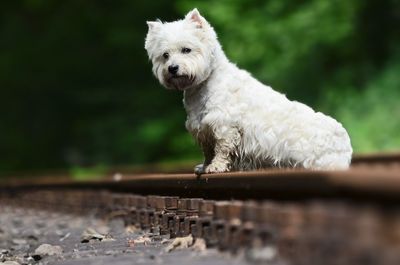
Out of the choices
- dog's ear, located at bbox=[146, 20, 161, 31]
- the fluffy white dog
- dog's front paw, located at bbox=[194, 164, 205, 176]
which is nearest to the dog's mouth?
the fluffy white dog

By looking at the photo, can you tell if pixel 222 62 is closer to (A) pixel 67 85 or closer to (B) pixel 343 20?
(B) pixel 343 20

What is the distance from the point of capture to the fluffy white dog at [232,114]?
244 inches

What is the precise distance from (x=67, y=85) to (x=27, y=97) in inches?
Answer: 79.3

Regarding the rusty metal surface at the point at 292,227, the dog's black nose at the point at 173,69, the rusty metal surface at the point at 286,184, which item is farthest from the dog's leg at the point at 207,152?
the dog's black nose at the point at 173,69

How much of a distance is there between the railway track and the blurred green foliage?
10005mm

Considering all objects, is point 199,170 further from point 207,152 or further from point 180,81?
point 180,81

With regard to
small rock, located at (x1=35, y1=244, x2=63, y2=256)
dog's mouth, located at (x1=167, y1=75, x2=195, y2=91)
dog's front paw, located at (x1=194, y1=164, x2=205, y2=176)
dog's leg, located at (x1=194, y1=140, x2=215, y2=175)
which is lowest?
small rock, located at (x1=35, y1=244, x2=63, y2=256)

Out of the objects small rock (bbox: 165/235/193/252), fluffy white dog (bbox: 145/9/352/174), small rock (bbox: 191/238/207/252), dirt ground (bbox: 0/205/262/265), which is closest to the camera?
dirt ground (bbox: 0/205/262/265)

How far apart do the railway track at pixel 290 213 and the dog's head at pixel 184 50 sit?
803mm

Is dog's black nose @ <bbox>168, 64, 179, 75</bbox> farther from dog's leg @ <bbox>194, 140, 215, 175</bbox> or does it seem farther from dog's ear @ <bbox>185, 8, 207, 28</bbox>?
dog's leg @ <bbox>194, 140, 215, 175</bbox>

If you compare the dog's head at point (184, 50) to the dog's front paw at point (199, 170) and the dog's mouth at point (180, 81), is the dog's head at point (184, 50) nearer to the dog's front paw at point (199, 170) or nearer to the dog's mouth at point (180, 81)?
the dog's mouth at point (180, 81)

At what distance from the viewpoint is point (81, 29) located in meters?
33.5

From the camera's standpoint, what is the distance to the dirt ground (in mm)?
4602

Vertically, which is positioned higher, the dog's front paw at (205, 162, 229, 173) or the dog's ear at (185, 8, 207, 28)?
the dog's ear at (185, 8, 207, 28)
